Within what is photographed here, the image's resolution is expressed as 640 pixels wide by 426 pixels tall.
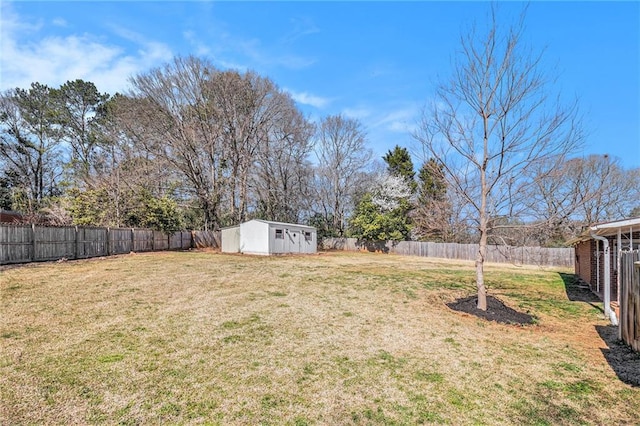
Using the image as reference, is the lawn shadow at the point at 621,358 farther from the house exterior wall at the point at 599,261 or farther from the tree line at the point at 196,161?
the tree line at the point at 196,161

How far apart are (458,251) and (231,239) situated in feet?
53.2

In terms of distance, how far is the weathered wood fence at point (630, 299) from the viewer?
4.33 metres

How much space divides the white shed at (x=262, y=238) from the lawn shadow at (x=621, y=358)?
17418 millimetres

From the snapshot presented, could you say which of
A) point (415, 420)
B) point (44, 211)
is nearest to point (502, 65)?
point (415, 420)

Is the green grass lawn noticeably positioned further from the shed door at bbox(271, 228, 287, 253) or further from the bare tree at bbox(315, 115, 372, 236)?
the bare tree at bbox(315, 115, 372, 236)

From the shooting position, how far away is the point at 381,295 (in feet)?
26.3

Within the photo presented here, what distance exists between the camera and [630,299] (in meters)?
4.50

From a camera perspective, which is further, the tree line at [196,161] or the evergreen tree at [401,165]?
the evergreen tree at [401,165]

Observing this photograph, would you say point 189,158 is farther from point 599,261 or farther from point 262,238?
point 599,261

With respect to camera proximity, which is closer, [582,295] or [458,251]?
[582,295]

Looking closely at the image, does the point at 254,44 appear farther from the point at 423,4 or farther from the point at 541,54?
the point at 541,54

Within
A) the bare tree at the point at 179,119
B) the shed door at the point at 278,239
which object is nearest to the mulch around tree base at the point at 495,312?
the shed door at the point at 278,239

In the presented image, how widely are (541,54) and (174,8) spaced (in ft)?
25.6

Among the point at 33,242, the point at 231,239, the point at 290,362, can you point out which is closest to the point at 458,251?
the point at 231,239
